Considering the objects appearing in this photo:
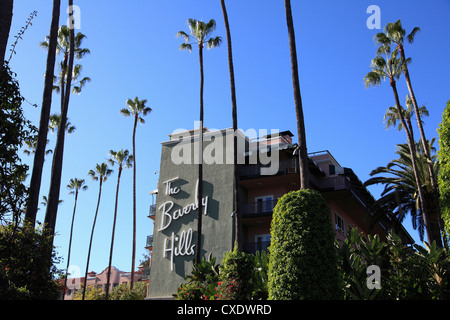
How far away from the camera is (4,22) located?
424 inches

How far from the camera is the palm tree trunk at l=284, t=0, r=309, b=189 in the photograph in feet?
49.2

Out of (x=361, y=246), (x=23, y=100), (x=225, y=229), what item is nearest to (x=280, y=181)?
(x=225, y=229)

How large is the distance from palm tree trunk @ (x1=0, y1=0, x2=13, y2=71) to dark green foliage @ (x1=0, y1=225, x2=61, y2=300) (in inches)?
198

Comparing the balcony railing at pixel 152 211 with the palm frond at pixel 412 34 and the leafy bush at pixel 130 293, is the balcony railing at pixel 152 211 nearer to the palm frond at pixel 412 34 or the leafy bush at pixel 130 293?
the leafy bush at pixel 130 293

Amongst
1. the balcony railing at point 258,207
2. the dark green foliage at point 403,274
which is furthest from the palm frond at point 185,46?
the dark green foliage at point 403,274

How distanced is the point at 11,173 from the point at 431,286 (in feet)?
42.6

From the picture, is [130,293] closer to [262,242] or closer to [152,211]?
[152,211]

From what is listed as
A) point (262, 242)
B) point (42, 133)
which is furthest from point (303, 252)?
point (262, 242)

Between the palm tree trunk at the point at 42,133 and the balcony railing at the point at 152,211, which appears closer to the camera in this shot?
the palm tree trunk at the point at 42,133

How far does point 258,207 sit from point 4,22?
Answer: 2355 cm

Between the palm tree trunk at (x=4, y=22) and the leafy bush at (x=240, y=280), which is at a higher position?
the palm tree trunk at (x=4, y=22)

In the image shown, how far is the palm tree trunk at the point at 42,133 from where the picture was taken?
48.8 feet

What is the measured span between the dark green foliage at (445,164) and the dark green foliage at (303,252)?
1175 cm
